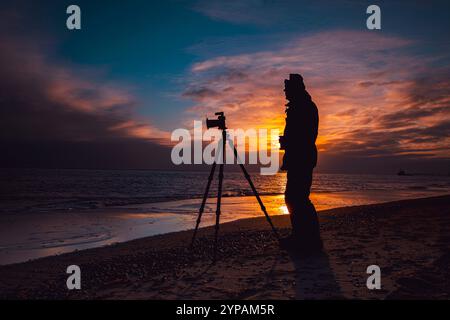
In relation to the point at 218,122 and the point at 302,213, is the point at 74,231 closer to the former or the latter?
the point at 218,122

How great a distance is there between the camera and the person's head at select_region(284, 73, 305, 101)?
7387 mm

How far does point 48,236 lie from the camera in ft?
36.8

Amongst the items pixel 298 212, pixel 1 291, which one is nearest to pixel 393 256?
pixel 298 212

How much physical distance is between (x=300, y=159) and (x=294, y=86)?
1607 millimetres

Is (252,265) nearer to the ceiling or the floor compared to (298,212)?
nearer to the floor

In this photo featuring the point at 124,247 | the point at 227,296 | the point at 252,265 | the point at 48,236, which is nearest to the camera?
the point at 227,296

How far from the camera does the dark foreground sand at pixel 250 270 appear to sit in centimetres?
484

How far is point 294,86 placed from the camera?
7.40 metres

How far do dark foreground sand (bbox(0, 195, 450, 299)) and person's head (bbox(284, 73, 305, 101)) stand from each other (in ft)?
11.2

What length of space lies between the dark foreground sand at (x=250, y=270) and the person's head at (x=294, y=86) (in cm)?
341

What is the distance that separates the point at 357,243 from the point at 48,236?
31.4ft

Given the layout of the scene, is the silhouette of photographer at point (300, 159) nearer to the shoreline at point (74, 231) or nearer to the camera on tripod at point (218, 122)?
the camera on tripod at point (218, 122)
